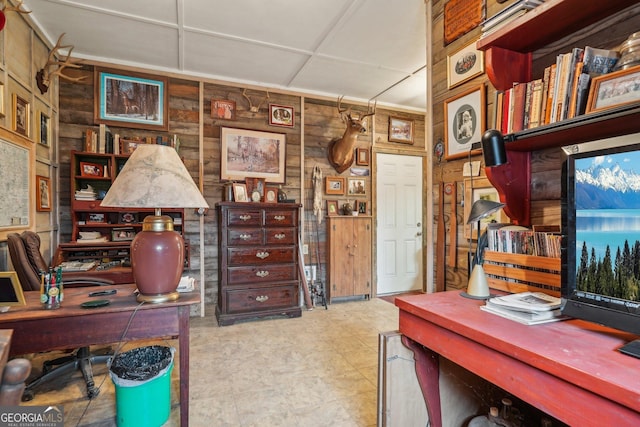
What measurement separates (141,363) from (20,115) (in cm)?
215

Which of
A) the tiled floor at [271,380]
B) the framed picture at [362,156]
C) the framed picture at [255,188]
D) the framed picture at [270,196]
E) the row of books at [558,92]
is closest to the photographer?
the row of books at [558,92]

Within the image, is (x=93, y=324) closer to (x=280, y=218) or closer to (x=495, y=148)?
(x=495, y=148)

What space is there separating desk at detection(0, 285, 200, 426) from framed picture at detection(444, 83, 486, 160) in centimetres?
167

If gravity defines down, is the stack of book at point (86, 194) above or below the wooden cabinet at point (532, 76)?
below

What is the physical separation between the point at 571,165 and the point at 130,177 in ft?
5.87

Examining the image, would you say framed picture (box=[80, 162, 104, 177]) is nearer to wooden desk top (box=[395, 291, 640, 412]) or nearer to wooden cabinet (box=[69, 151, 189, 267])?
wooden cabinet (box=[69, 151, 189, 267])

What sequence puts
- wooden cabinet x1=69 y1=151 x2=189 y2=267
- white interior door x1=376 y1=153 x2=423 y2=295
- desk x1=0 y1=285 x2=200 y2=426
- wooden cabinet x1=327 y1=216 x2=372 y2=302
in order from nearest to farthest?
desk x1=0 y1=285 x2=200 y2=426 → wooden cabinet x1=69 y1=151 x2=189 y2=267 → wooden cabinet x1=327 y1=216 x2=372 y2=302 → white interior door x1=376 y1=153 x2=423 y2=295

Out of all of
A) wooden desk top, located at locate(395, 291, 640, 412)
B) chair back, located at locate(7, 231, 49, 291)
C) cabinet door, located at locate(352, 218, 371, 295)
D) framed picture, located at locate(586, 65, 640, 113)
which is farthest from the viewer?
cabinet door, located at locate(352, 218, 371, 295)

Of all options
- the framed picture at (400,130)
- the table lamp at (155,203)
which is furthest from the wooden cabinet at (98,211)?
the framed picture at (400,130)

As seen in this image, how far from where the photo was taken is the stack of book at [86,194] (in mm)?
3031

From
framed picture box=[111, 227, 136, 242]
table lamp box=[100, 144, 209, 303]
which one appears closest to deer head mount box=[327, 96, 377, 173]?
framed picture box=[111, 227, 136, 242]

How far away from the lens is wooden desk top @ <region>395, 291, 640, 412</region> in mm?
647

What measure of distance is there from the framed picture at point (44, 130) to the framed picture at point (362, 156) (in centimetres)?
340

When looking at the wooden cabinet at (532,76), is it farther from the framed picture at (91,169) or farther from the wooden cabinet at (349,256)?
the framed picture at (91,169)
